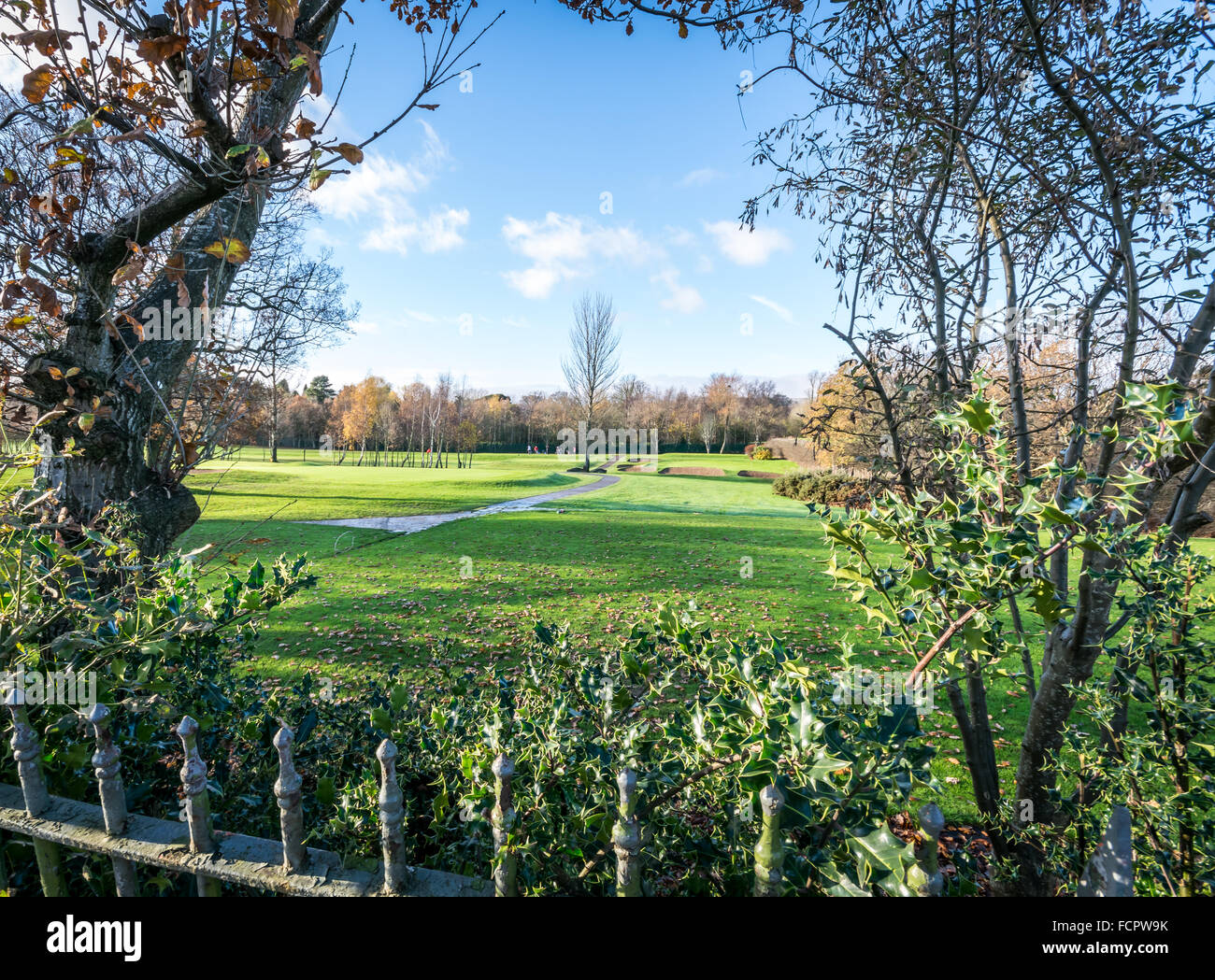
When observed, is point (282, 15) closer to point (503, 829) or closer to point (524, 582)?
point (503, 829)

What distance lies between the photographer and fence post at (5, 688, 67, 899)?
5.35 feet

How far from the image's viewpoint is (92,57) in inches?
67.5

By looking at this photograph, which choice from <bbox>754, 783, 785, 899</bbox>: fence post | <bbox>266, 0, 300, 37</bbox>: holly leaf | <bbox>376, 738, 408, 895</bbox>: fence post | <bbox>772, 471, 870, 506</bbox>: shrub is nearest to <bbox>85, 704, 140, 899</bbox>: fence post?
<bbox>376, 738, 408, 895</bbox>: fence post

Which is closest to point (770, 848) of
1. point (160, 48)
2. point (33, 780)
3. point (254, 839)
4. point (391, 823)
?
point (391, 823)

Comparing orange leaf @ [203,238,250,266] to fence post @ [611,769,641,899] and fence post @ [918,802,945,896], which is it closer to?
fence post @ [611,769,641,899]

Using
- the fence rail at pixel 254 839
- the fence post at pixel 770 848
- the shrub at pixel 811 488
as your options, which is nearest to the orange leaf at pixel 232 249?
the fence rail at pixel 254 839

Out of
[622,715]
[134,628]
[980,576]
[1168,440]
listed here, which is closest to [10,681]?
[134,628]

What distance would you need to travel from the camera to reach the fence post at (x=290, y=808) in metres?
1.40

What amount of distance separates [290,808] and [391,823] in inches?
13.2

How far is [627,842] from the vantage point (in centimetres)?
125

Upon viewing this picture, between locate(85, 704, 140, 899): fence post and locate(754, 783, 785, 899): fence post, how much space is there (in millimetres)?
1902

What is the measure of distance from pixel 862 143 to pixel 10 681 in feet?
18.2

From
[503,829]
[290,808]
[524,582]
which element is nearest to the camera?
[503,829]
